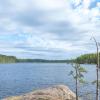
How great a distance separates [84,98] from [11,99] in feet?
37.4

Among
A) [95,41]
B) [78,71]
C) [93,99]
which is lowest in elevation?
[93,99]

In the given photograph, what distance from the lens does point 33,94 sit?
40.3 meters

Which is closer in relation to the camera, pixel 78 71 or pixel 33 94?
pixel 78 71

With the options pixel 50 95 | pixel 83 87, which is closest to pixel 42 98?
pixel 50 95

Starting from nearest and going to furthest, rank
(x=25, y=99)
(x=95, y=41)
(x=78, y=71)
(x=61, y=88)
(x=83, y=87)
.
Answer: (x=95, y=41)
(x=78, y=71)
(x=25, y=99)
(x=61, y=88)
(x=83, y=87)

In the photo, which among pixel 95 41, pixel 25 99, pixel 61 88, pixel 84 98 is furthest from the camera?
pixel 84 98

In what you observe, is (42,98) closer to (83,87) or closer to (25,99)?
(25,99)

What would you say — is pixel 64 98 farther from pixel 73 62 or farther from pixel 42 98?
pixel 73 62

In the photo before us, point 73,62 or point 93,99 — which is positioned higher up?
point 73,62

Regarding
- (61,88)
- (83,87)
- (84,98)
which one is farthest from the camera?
(83,87)

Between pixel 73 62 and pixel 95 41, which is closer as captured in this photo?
pixel 95 41

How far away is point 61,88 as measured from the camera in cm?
4234

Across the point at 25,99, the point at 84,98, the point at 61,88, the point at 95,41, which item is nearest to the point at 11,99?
the point at 25,99

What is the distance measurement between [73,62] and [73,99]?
282 inches
